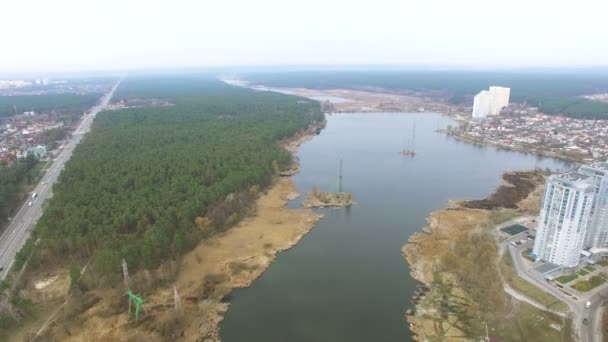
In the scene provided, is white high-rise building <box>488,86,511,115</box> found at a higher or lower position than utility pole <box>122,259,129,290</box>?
higher

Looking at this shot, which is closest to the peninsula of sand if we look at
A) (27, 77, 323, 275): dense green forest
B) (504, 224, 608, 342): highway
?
(27, 77, 323, 275): dense green forest

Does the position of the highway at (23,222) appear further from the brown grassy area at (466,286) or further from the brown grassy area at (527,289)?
the brown grassy area at (527,289)

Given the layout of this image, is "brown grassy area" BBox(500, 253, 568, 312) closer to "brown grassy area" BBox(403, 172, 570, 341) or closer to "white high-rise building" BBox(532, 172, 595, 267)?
"brown grassy area" BBox(403, 172, 570, 341)

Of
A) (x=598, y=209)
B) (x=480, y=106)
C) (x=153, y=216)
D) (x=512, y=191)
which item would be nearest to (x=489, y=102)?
(x=480, y=106)

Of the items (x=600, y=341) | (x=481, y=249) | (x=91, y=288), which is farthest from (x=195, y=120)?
(x=600, y=341)

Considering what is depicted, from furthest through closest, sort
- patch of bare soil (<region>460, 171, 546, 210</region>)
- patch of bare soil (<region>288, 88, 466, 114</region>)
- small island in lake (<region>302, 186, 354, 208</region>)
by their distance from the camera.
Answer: patch of bare soil (<region>288, 88, 466, 114</region>) < small island in lake (<region>302, 186, 354, 208</region>) < patch of bare soil (<region>460, 171, 546, 210</region>)

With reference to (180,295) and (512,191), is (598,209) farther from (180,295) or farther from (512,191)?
(180,295)
